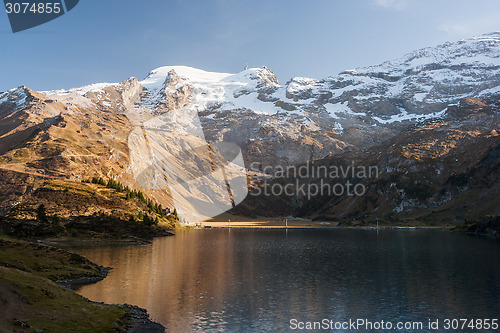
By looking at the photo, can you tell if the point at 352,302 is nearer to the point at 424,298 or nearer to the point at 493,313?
the point at 424,298

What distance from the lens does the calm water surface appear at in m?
46.6

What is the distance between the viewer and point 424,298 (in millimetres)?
55219

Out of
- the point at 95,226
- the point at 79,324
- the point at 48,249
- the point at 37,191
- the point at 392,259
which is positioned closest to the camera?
the point at 79,324

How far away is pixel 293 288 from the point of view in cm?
6272

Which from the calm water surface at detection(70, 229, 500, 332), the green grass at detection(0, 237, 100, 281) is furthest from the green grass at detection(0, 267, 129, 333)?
the green grass at detection(0, 237, 100, 281)

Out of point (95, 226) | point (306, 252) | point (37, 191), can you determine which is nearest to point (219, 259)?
point (306, 252)

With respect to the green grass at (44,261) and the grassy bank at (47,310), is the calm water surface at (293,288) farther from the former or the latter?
the grassy bank at (47,310)

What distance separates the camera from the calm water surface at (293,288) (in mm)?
46625

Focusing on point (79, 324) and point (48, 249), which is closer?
point (79, 324)

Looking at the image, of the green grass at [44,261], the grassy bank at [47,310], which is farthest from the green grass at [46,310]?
the green grass at [44,261]

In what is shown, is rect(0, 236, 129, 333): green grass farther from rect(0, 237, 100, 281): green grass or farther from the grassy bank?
rect(0, 237, 100, 281): green grass

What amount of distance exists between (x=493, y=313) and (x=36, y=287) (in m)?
54.3

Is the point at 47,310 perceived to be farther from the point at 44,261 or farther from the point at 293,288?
the point at 293,288

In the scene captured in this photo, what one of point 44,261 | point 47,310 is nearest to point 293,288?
point 47,310
